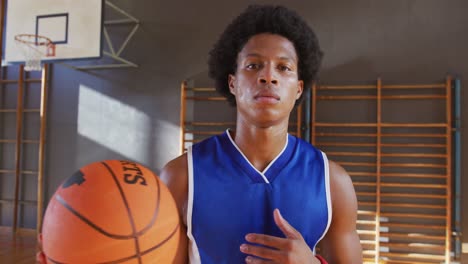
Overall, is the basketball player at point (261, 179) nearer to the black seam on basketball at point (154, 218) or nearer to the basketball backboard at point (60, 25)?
the black seam on basketball at point (154, 218)

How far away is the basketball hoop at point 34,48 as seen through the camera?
13.3ft

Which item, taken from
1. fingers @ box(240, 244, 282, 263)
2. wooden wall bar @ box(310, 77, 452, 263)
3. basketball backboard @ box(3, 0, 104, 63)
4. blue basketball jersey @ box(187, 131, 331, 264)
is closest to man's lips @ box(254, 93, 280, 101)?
blue basketball jersey @ box(187, 131, 331, 264)

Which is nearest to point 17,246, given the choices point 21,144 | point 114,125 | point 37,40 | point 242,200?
point 21,144

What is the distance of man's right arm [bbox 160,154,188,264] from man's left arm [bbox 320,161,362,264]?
0.52 m

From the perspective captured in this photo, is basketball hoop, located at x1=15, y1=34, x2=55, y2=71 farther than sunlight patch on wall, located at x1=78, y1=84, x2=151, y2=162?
No

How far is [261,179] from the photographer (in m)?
1.20

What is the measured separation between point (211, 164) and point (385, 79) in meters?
3.39

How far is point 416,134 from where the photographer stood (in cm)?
385

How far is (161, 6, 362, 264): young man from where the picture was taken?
1146 mm

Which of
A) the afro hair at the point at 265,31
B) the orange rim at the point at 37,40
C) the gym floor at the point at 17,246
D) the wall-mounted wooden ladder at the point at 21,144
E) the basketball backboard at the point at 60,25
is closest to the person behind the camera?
the afro hair at the point at 265,31

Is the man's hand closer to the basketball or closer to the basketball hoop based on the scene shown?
the basketball

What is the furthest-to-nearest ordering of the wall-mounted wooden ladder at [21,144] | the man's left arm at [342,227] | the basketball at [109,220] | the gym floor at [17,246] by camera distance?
the wall-mounted wooden ladder at [21,144], the gym floor at [17,246], the man's left arm at [342,227], the basketball at [109,220]

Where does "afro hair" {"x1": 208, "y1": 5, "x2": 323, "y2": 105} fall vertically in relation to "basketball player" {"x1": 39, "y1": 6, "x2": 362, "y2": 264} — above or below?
above

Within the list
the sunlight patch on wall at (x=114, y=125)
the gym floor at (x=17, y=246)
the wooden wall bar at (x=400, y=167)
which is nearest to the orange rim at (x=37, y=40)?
the sunlight patch on wall at (x=114, y=125)
